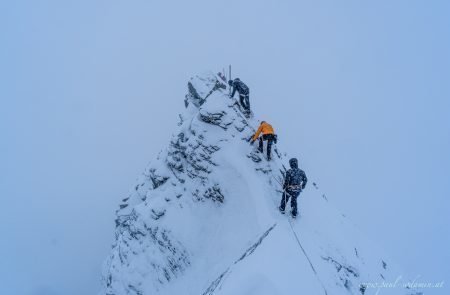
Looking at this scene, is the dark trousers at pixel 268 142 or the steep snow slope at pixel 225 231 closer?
the steep snow slope at pixel 225 231

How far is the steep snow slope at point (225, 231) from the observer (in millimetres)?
14914

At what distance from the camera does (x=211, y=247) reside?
2167 cm

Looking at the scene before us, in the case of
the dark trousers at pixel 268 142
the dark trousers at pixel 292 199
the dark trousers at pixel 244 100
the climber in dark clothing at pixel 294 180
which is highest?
the dark trousers at pixel 244 100

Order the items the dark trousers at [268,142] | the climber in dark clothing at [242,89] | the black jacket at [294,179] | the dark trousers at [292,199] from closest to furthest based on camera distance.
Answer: the black jacket at [294,179] < the dark trousers at [292,199] < the dark trousers at [268,142] < the climber in dark clothing at [242,89]

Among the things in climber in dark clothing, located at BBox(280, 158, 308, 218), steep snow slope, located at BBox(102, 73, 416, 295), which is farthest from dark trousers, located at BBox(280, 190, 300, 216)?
steep snow slope, located at BBox(102, 73, 416, 295)

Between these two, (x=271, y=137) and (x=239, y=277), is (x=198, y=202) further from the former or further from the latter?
(x=239, y=277)

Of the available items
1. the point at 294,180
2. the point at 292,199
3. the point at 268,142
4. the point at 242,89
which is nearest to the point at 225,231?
the point at 292,199

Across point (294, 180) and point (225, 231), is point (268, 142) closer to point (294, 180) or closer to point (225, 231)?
point (294, 180)

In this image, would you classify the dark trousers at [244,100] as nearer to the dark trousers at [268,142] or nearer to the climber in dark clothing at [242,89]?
the climber in dark clothing at [242,89]

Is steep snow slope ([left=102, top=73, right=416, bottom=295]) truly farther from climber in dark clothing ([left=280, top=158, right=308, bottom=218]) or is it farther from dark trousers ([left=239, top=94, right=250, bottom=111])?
climber in dark clothing ([left=280, top=158, right=308, bottom=218])

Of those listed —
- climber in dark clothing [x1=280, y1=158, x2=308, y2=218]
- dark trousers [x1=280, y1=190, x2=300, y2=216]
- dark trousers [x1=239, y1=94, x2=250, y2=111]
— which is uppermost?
dark trousers [x1=239, y1=94, x2=250, y2=111]

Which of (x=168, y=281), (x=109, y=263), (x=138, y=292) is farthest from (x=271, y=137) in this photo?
(x=109, y=263)

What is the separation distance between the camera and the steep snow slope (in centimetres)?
1491

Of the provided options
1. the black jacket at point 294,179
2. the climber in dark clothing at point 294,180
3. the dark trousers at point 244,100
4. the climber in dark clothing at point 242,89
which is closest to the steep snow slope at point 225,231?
the dark trousers at point 244,100
